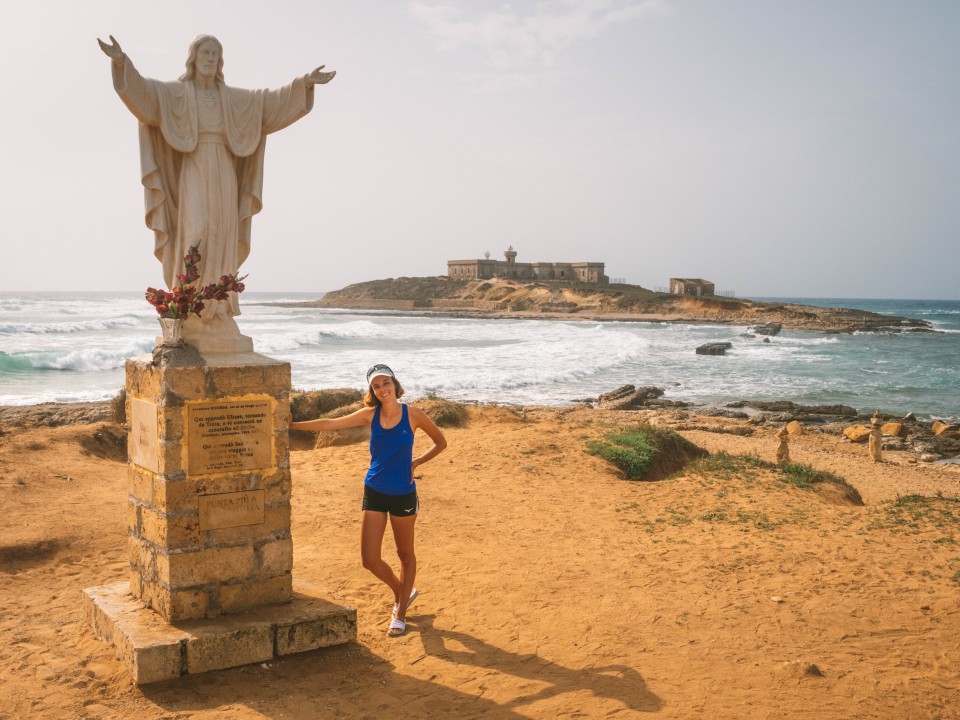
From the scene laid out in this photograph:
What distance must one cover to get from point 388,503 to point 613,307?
69.0 metres

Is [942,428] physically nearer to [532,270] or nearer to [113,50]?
[113,50]

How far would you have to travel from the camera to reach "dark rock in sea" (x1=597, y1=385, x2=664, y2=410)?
20.5 metres

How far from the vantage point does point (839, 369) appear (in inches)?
1230

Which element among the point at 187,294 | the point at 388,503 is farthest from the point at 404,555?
the point at 187,294

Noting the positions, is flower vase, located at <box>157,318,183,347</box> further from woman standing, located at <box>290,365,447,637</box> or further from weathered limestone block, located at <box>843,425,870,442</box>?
weathered limestone block, located at <box>843,425,870,442</box>

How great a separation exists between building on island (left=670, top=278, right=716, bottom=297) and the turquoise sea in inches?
→ 1394

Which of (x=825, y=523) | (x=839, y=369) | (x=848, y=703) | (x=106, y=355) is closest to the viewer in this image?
(x=848, y=703)

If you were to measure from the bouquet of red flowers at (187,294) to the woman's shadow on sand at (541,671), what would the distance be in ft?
8.76

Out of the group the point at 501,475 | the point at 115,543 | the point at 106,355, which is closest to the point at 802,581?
the point at 501,475

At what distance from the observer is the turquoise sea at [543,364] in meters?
22.5

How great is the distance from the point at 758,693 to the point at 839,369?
99.0 ft

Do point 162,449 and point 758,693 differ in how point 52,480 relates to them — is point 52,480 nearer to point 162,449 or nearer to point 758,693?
point 162,449

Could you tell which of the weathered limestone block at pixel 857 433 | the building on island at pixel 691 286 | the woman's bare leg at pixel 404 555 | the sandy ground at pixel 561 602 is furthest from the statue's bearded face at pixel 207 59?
the building on island at pixel 691 286

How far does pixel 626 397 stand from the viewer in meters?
21.2
